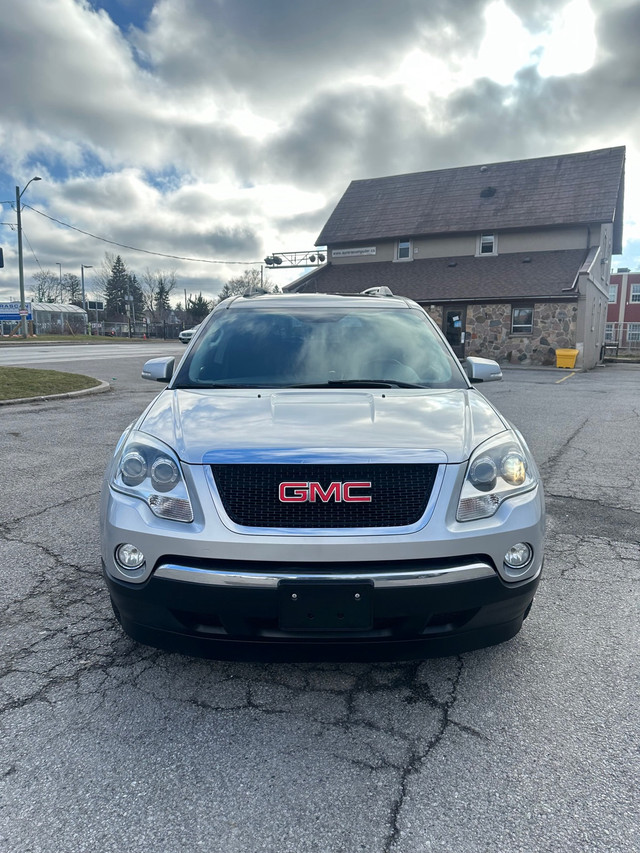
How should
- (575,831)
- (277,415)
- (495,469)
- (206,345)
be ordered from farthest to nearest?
(206,345), (277,415), (495,469), (575,831)

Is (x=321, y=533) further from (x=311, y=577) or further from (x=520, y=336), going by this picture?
(x=520, y=336)

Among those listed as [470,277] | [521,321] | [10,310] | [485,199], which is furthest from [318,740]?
[10,310]

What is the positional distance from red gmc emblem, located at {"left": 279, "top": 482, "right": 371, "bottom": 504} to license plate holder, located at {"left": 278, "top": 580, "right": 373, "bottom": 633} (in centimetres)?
32

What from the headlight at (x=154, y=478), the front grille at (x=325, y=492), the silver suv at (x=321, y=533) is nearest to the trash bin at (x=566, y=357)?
the silver suv at (x=321, y=533)

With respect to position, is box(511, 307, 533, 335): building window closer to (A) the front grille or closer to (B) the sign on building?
(A) the front grille

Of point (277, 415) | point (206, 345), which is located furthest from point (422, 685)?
point (206, 345)

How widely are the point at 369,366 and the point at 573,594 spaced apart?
183 centimetres

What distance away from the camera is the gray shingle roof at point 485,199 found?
26.0m

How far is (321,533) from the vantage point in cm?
218

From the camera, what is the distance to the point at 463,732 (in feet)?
7.34

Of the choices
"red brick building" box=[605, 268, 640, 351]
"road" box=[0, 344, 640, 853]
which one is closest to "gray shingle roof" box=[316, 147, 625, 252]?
"red brick building" box=[605, 268, 640, 351]

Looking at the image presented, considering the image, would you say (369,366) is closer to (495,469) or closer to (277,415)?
(277,415)

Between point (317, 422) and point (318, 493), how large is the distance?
0.39 metres

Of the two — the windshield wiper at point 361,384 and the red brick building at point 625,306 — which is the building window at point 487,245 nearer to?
the windshield wiper at point 361,384
